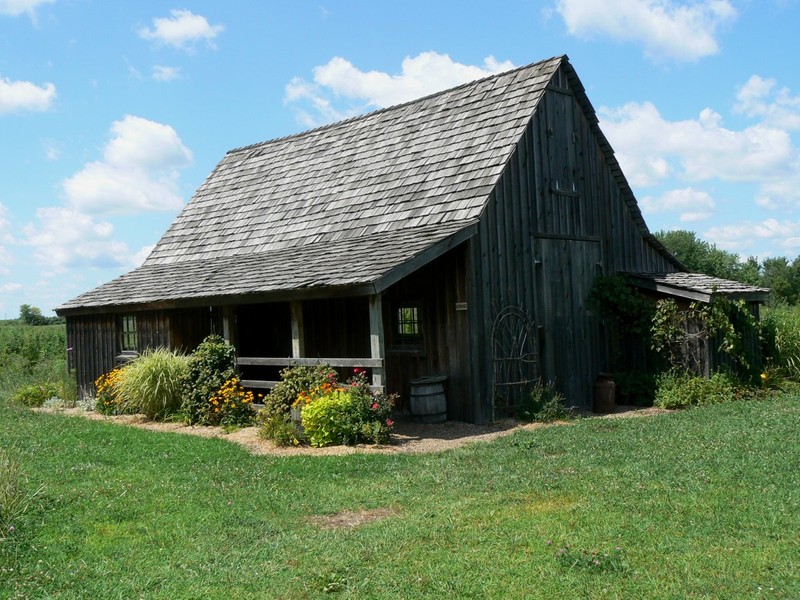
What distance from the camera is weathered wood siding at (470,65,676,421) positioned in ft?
46.5

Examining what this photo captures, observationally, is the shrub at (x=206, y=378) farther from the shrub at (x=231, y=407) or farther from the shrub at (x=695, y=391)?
the shrub at (x=695, y=391)

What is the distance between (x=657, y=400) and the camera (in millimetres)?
15445

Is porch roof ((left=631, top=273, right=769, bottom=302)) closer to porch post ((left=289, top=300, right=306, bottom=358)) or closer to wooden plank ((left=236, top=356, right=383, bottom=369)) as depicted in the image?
wooden plank ((left=236, top=356, right=383, bottom=369))

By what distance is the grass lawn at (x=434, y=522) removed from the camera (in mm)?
5688

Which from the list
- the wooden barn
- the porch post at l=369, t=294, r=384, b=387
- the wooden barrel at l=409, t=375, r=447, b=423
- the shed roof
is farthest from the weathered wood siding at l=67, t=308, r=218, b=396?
the porch post at l=369, t=294, r=384, b=387

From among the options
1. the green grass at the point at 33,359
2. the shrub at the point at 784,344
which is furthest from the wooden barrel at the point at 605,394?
the green grass at the point at 33,359

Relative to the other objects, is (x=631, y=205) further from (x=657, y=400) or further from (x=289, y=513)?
(x=289, y=513)

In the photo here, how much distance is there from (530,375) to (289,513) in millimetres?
7836

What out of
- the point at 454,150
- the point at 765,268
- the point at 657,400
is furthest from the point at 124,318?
the point at 765,268

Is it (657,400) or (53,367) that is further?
(53,367)

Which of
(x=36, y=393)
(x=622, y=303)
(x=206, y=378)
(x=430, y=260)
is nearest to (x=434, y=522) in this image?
(x=430, y=260)

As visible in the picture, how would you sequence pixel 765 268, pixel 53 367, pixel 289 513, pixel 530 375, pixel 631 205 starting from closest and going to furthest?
pixel 289 513 → pixel 530 375 → pixel 631 205 → pixel 53 367 → pixel 765 268

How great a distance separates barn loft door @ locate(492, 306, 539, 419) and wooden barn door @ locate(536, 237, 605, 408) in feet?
1.43

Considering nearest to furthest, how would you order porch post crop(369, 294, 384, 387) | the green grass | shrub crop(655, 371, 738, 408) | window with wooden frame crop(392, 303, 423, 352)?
porch post crop(369, 294, 384, 387) → window with wooden frame crop(392, 303, 423, 352) → shrub crop(655, 371, 738, 408) → the green grass
